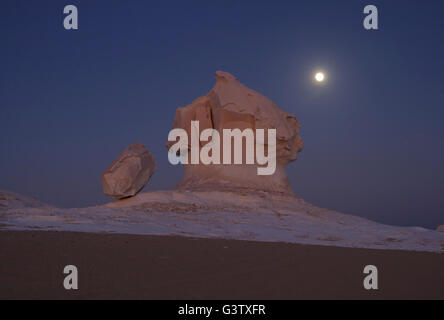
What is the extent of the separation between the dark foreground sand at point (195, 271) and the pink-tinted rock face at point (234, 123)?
35.4 ft

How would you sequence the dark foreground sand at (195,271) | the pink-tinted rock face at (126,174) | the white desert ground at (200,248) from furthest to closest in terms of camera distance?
the pink-tinted rock face at (126,174) → the white desert ground at (200,248) → the dark foreground sand at (195,271)

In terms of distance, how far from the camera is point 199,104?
19.8 meters

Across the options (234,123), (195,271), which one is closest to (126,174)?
(234,123)

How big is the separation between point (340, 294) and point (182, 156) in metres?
16.6

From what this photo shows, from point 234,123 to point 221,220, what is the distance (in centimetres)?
736

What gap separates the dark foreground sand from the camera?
3.79 metres

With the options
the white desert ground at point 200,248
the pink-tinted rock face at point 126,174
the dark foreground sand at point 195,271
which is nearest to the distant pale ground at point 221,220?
the white desert ground at point 200,248

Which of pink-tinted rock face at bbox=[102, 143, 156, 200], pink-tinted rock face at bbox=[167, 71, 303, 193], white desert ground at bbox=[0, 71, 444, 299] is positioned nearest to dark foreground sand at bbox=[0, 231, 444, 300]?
white desert ground at bbox=[0, 71, 444, 299]

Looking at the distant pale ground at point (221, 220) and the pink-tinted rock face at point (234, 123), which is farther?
the pink-tinted rock face at point (234, 123)

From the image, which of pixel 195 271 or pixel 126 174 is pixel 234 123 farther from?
pixel 195 271

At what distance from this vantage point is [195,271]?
466 cm

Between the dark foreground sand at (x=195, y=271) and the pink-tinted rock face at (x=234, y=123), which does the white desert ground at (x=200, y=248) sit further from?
the pink-tinted rock face at (x=234, y=123)

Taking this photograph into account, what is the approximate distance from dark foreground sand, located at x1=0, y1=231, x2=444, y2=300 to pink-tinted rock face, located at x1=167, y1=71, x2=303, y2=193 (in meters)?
10.8

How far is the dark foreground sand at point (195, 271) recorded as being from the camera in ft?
12.4
